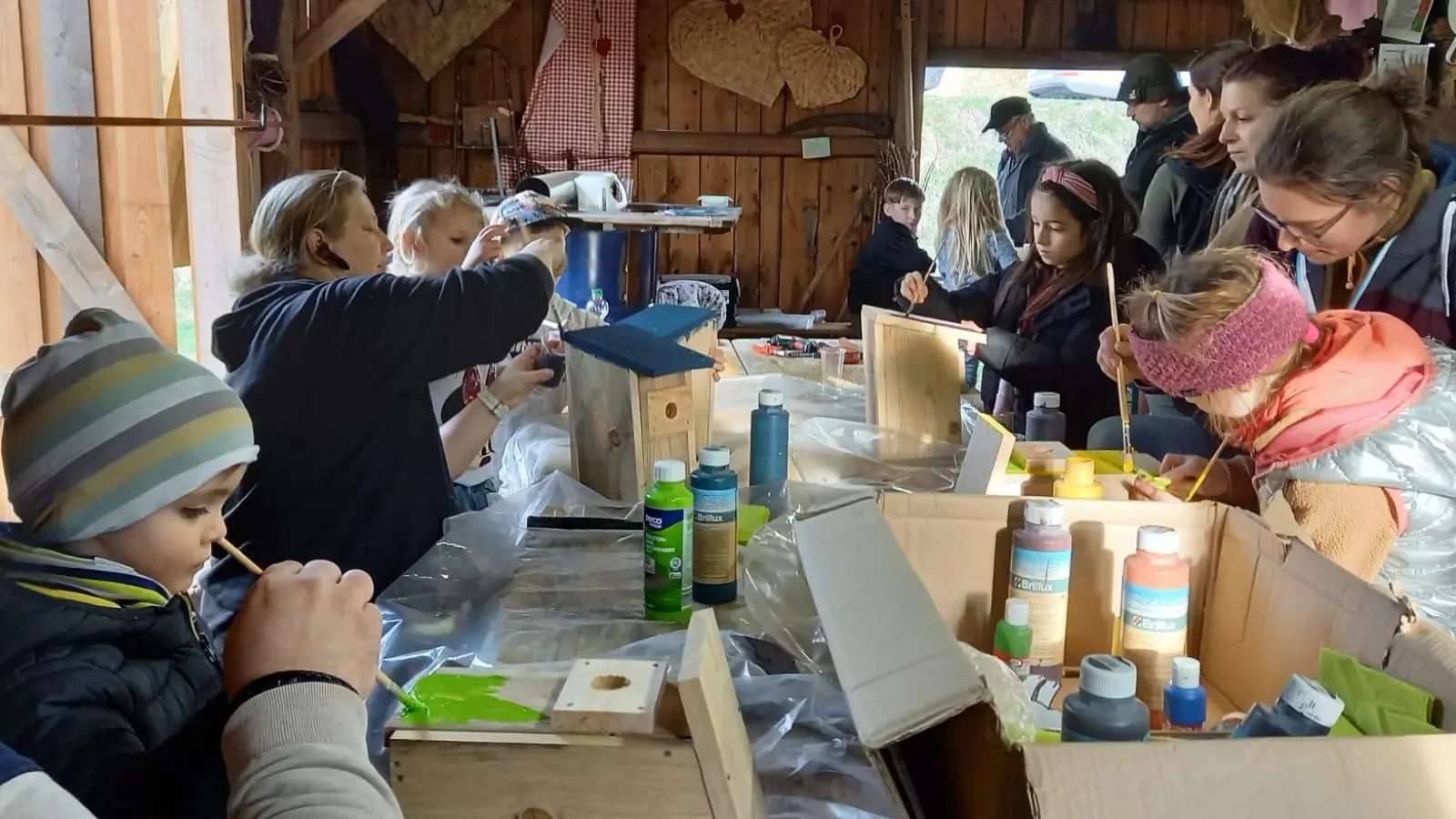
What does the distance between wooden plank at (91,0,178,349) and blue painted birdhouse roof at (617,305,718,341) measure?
155 cm

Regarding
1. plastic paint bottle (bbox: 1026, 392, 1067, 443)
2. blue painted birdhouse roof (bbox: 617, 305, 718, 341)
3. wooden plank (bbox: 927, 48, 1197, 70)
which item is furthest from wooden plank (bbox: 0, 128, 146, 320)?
wooden plank (bbox: 927, 48, 1197, 70)

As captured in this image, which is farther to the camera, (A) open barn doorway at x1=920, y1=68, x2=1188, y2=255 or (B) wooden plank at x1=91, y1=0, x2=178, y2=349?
(A) open barn doorway at x1=920, y1=68, x2=1188, y2=255

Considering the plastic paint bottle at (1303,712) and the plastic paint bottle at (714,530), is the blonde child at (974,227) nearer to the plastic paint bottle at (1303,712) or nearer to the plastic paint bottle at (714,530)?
the plastic paint bottle at (714,530)

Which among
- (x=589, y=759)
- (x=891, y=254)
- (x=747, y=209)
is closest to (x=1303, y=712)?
(x=589, y=759)

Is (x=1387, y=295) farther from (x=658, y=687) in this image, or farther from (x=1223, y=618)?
(x=658, y=687)

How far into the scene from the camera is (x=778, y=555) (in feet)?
4.98

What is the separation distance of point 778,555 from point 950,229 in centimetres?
342

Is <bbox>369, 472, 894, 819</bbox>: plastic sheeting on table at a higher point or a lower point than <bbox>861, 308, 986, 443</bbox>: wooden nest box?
lower

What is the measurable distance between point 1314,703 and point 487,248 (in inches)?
63.6

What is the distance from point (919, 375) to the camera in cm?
234

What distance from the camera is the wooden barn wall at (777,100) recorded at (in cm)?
607

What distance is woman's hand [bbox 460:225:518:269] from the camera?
83.1 inches

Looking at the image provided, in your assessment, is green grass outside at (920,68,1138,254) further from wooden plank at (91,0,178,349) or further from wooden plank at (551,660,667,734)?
wooden plank at (551,660,667,734)

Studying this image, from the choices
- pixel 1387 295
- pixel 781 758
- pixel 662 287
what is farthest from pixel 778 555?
pixel 662 287
